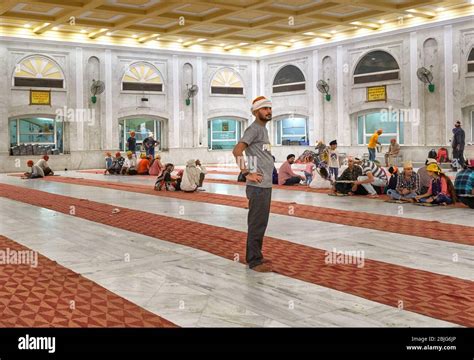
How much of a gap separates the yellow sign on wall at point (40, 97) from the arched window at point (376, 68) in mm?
11662

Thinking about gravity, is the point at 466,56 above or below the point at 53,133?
above

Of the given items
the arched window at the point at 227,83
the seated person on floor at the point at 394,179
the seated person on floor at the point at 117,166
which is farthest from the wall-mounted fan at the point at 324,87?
the seated person on floor at the point at 394,179

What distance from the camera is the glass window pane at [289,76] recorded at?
2447cm

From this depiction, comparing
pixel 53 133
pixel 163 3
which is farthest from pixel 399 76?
pixel 53 133

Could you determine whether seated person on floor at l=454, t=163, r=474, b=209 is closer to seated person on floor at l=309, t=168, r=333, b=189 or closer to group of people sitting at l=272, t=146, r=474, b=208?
group of people sitting at l=272, t=146, r=474, b=208

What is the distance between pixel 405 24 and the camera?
20.1 meters

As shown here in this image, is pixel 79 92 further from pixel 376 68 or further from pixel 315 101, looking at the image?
pixel 376 68

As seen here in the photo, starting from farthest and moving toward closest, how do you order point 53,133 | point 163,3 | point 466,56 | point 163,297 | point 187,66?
point 187,66
point 53,133
point 466,56
point 163,3
point 163,297

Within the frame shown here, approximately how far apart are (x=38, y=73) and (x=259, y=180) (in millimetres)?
18720

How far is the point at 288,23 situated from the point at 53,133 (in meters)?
9.86
